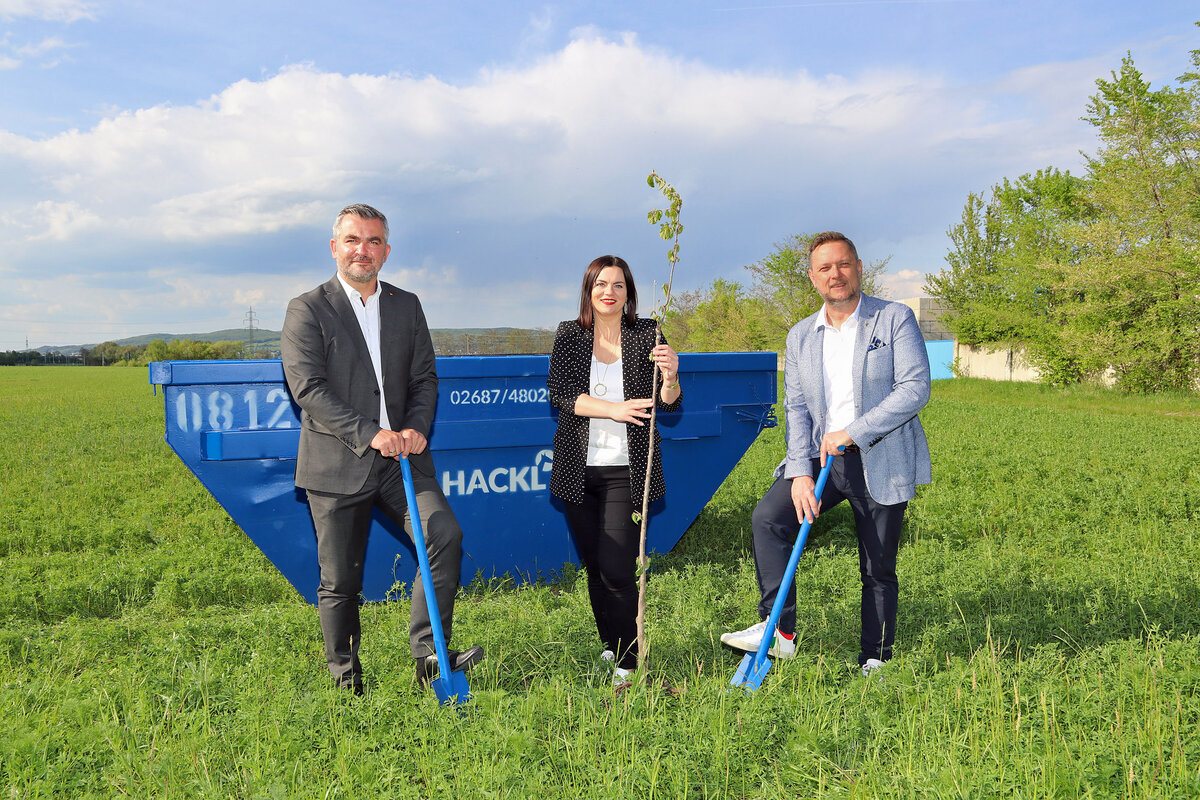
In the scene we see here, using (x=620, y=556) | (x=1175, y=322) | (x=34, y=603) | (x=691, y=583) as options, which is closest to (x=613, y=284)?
(x=620, y=556)

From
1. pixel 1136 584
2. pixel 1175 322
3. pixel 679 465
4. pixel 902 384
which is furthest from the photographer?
pixel 1175 322

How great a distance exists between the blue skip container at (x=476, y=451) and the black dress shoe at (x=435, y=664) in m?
1.70

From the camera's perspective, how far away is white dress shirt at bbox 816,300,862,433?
11.0 ft

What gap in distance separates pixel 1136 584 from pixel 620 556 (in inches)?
143

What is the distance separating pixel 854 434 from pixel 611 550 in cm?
113

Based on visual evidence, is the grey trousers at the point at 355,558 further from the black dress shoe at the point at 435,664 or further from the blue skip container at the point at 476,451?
the blue skip container at the point at 476,451

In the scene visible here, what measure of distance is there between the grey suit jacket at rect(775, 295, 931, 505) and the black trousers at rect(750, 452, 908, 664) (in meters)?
0.08

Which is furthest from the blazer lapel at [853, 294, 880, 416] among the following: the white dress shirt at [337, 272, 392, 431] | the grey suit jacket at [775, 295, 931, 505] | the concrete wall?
the concrete wall

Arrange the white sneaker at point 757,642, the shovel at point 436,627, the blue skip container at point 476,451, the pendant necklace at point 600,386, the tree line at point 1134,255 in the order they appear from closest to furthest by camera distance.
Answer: the shovel at point 436,627 → the white sneaker at point 757,642 → the pendant necklace at point 600,386 → the blue skip container at point 476,451 → the tree line at point 1134,255

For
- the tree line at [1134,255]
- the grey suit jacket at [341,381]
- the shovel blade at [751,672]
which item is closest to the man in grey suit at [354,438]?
the grey suit jacket at [341,381]

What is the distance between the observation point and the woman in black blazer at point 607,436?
3.41 meters

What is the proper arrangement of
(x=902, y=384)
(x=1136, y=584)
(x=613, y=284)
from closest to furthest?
(x=902, y=384)
(x=613, y=284)
(x=1136, y=584)

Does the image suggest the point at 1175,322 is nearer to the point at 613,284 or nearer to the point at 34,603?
the point at 613,284

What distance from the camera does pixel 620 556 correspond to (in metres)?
3.40
